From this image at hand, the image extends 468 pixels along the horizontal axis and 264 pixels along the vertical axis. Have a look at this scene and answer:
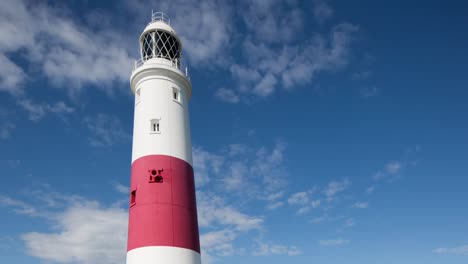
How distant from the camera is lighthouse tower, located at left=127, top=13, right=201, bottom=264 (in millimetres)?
14672

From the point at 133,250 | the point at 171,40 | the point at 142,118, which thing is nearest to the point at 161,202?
the point at 133,250

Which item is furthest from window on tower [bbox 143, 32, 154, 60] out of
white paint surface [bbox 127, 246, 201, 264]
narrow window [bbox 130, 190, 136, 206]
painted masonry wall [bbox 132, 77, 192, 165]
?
white paint surface [bbox 127, 246, 201, 264]

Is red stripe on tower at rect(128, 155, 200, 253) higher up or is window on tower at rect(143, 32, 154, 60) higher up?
window on tower at rect(143, 32, 154, 60)

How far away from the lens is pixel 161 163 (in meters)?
15.8

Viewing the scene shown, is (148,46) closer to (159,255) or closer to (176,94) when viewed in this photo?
(176,94)

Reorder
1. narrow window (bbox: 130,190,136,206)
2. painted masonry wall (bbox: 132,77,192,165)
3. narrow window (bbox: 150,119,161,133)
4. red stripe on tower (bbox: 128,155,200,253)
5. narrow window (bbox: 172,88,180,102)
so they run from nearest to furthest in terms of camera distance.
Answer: red stripe on tower (bbox: 128,155,200,253) → narrow window (bbox: 130,190,136,206) → painted masonry wall (bbox: 132,77,192,165) → narrow window (bbox: 150,119,161,133) → narrow window (bbox: 172,88,180,102)

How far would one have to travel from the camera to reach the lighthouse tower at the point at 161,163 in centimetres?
1467

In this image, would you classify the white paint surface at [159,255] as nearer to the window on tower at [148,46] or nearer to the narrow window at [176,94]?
the narrow window at [176,94]

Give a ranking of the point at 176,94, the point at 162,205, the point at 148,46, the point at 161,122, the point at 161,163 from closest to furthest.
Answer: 1. the point at 162,205
2. the point at 161,163
3. the point at 161,122
4. the point at 176,94
5. the point at 148,46

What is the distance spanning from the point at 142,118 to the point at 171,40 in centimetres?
474

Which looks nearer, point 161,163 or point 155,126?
point 161,163

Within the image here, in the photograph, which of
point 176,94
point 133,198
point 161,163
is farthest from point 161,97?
point 133,198

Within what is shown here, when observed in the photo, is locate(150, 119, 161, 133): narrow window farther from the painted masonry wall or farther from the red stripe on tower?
the red stripe on tower

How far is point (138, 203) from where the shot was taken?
50.5 feet
